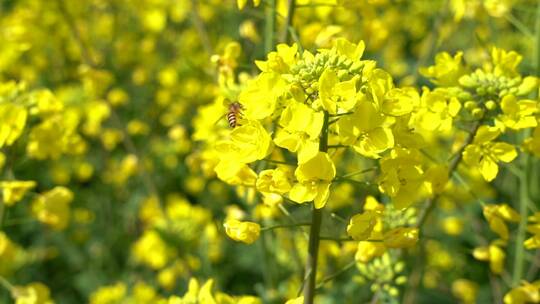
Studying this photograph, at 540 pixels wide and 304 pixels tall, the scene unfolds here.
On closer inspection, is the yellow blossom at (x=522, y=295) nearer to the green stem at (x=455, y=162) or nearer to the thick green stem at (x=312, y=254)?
the green stem at (x=455, y=162)

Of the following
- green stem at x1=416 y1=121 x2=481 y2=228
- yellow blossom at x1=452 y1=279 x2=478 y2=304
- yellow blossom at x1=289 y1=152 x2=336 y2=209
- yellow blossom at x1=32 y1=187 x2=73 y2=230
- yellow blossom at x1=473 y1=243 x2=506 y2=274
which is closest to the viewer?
yellow blossom at x1=289 y1=152 x2=336 y2=209

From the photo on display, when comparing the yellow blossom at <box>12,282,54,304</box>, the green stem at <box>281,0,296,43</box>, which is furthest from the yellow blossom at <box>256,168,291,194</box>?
the yellow blossom at <box>12,282,54,304</box>

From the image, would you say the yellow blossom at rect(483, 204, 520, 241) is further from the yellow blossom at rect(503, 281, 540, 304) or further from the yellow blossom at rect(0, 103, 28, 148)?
the yellow blossom at rect(0, 103, 28, 148)

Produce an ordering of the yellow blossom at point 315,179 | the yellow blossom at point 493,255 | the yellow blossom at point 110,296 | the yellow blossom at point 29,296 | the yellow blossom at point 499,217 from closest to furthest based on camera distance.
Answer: the yellow blossom at point 315,179, the yellow blossom at point 499,217, the yellow blossom at point 493,255, the yellow blossom at point 29,296, the yellow blossom at point 110,296

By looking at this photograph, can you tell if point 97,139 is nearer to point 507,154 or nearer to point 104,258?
point 104,258

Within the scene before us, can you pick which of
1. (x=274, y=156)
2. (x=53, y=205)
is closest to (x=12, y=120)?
(x=53, y=205)

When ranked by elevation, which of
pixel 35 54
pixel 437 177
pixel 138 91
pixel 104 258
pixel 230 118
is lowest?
pixel 104 258

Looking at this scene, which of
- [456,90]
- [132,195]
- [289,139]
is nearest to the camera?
[289,139]

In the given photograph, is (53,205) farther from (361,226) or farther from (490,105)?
(490,105)

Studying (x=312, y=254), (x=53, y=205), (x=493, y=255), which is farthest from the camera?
(x=53, y=205)

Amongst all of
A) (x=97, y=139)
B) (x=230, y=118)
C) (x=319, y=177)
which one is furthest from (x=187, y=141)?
(x=319, y=177)

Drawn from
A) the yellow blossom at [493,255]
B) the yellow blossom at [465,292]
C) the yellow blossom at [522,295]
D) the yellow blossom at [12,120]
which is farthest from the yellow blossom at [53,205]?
the yellow blossom at [465,292]
